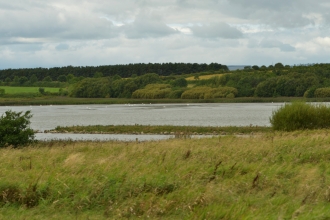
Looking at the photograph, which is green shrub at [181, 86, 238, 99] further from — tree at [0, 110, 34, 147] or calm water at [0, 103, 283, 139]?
tree at [0, 110, 34, 147]

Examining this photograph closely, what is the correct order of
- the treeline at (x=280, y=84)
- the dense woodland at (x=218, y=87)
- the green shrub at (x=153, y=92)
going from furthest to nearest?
the green shrub at (x=153, y=92) < the dense woodland at (x=218, y=87) < the treeline at (x=280, y=84)

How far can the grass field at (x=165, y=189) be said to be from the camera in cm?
789

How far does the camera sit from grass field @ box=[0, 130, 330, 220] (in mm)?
7887

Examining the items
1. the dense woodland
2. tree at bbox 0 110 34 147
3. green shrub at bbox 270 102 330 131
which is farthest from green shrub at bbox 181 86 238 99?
tree at bbox 0 110 34 147

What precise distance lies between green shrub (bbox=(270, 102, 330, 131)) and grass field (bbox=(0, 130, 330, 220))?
848 inches

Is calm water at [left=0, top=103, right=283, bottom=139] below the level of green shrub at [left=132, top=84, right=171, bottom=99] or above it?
below

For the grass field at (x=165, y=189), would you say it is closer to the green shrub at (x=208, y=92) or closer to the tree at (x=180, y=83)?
the green shrub at (x=208, y=92)

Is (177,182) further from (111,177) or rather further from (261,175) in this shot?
(261,175)

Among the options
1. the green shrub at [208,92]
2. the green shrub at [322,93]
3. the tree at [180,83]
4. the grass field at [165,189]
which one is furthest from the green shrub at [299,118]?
the tree at [180,83]

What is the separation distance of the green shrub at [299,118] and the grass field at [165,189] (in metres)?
21.5

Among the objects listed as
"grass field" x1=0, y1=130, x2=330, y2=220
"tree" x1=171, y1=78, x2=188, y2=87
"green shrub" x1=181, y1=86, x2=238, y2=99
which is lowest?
"green shrub" x1=181, y1=86, x2=238, y2=99

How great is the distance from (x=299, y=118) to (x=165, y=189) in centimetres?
2626

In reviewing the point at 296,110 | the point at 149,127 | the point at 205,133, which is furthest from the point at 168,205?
the point at 149,127

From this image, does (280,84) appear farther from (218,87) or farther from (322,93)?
(218,87)
